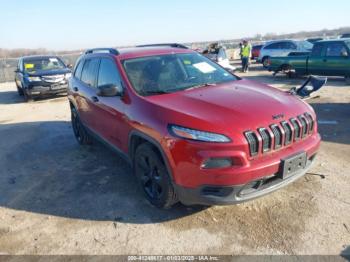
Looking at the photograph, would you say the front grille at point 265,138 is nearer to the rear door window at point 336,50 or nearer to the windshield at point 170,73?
the windshield at point 170,73

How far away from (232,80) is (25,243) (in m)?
3.27

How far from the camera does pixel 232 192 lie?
3.09 m

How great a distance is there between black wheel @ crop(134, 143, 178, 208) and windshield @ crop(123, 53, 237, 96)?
0.74 m

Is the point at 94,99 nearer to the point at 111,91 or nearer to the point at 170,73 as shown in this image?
the point at 111,91

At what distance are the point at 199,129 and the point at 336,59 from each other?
10858mm

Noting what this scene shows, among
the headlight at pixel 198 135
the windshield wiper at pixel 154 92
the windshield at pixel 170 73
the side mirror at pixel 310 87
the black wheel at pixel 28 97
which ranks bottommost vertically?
the black wheel at pixel 28 97

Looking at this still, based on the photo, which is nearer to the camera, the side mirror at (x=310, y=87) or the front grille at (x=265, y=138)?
the front grille at (x=265, y=138)

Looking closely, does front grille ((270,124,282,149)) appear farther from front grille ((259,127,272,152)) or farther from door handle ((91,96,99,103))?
door handle ((91,96,99,103))

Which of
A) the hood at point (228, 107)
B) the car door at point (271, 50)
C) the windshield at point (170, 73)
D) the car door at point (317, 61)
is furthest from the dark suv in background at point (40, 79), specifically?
the car door at point (271, 50)

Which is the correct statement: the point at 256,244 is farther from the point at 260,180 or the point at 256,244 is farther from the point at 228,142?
the point at 228,142

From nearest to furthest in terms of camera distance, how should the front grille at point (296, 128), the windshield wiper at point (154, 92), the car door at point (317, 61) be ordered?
the front grille at point (296, 128) → the windshield wiper at point (154, 92) → the car door at point (317, 61)

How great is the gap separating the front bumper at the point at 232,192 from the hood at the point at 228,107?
1.80 ft

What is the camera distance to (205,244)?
3197 millimetres

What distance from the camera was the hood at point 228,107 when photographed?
3156 millimetres
